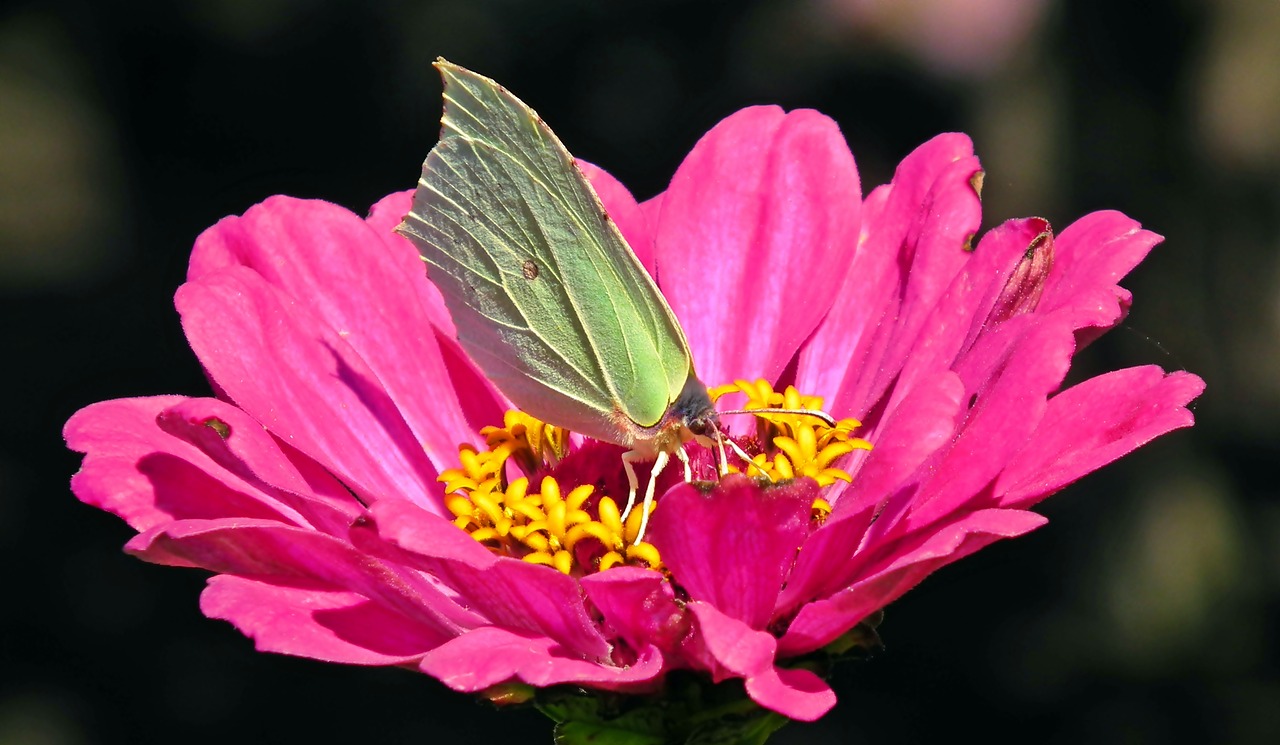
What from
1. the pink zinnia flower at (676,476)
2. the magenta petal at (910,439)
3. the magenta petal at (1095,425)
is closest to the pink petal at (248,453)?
the pink zinnia flower at (676,476)

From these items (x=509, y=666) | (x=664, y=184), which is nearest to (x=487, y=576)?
(x=509, y=666)

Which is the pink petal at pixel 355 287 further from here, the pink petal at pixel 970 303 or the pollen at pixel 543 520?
the pink petal at pixel 970 303

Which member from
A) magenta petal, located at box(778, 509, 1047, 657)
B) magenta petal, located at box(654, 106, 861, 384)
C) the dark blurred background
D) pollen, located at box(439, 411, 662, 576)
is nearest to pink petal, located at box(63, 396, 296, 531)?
pollen, located at box(439, 411, 662, 576)

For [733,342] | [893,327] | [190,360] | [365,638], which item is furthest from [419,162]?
[365,638]

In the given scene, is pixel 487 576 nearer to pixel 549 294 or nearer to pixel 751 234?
pixel 549 294

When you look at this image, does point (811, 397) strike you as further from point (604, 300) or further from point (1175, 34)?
point (1175, 34)

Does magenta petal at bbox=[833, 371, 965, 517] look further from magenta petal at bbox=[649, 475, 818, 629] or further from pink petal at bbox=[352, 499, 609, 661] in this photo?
pink petal at bbox=[352, 499, 609, 661]

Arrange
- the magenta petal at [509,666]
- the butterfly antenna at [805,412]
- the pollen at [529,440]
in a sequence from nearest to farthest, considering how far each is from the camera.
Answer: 1. the magenta petal at [509,666]
2. the butterfly antenna at [805,412]
3. the pollen at [529,440]
